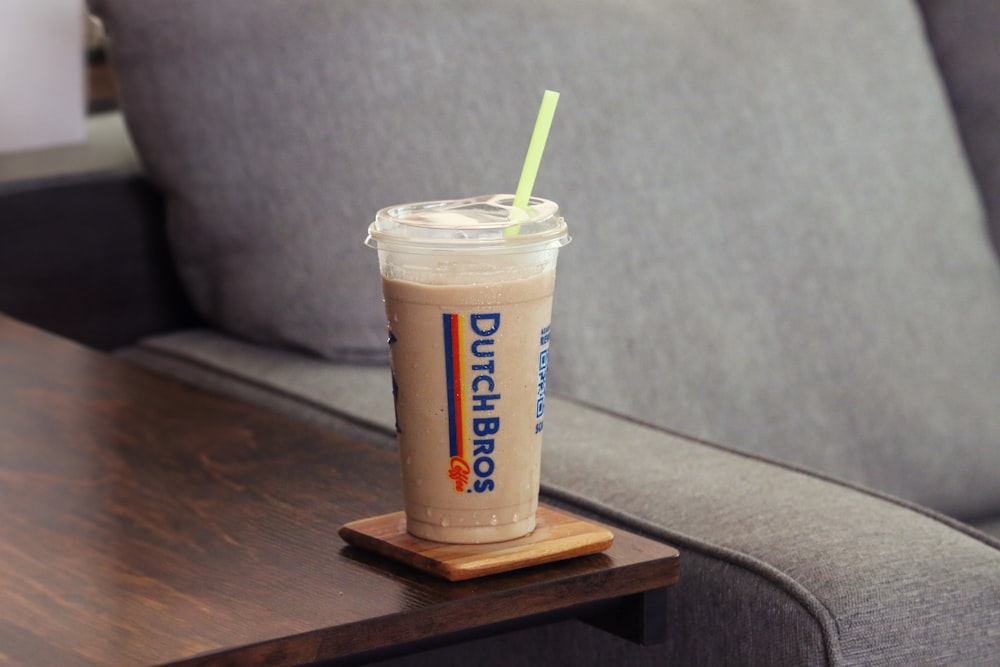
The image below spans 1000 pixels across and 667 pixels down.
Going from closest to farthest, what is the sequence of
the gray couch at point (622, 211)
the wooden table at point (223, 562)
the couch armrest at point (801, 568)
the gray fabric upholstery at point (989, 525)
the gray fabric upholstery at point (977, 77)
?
the wooden table at point (223, 562) < the couch armrest at point (801, 568) < the gray couch at point (622, 211) < the gray fabric upholstery at point (989, 525) < the gray fabric upholstery at point (977, 77)

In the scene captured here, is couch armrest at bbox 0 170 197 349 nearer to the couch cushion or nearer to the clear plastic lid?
the couch cushion

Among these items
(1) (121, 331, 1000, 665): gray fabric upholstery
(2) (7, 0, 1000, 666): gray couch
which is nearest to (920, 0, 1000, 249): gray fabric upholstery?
(2) (7, 0, 1000, 666): gray couch

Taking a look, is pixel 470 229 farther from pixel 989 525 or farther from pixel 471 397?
pixel 989 525

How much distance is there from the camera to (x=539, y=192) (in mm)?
1229

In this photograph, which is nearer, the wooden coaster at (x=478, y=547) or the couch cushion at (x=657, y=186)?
the wooden coaster at (x=478, y=547)

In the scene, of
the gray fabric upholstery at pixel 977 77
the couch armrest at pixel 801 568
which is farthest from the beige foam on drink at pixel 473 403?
the gray fabric upholstery at pixel 977 77

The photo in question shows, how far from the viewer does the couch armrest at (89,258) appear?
1.37m

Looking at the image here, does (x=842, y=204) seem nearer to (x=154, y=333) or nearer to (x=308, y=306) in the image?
(x=308, y=306)

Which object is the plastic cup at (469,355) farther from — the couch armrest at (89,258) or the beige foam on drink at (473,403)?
the couch armrest at (89,258)

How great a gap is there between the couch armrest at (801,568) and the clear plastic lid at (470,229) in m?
0.25

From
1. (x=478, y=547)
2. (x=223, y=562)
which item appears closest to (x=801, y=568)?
(x=478, y=547)

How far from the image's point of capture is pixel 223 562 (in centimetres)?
69

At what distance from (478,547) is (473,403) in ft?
0.25

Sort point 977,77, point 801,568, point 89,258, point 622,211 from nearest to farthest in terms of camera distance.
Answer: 1. point 801,568
2. point 622,211
3. point 89,258
4. point 977,77
